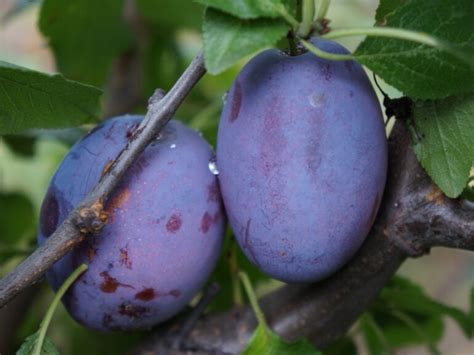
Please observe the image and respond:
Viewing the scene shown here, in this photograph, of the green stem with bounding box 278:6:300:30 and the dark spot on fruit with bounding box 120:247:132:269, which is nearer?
the green stem with bounding box 278:6:300:30

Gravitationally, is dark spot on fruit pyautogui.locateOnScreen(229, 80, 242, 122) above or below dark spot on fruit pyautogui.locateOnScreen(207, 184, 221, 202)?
above

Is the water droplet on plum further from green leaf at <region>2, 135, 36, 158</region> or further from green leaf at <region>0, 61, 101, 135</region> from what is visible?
green leaf at <region>2, 135, 36, 158</region>

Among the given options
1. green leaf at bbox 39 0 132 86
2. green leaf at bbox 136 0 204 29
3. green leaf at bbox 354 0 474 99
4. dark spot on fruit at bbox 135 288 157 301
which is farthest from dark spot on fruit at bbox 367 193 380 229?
green leaf at bbox 136 0 204 29

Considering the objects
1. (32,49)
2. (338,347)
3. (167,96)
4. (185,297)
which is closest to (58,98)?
(167,96)

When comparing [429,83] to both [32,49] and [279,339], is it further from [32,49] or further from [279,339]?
[32,49]

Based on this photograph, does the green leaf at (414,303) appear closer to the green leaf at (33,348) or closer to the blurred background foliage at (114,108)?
the blurred background foliage at (114,108)

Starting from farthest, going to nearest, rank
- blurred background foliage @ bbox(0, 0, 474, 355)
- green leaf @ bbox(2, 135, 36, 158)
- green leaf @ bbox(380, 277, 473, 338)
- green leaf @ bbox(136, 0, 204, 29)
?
green leaf @ bbox(136, 0, 204, 29), green leaf @ bbox(2, 135, 36, 158), blurred background foliage @ bbox(0, 0, 474, 355), green leaf @ bbox(380, 277, 473, 338)
